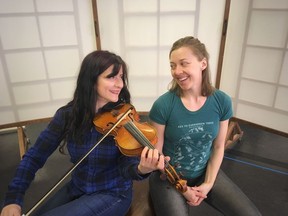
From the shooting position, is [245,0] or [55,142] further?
[245,0]

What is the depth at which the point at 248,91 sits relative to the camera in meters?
2.27

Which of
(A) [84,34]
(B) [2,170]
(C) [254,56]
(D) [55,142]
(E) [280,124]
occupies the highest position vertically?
(A) [84,34]

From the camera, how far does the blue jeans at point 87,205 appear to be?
1041 millimetres

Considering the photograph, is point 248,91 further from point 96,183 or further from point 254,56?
point 96,183

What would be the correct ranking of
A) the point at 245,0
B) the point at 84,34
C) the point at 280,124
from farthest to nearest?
the point at 84,34 → the point at 280,124 → the point at 245,0

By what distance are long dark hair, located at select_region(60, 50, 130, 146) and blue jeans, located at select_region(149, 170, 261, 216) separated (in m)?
0.45

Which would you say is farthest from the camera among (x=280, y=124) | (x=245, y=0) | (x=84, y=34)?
(x=84, y=34)

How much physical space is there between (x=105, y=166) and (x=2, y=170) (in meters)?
1.54

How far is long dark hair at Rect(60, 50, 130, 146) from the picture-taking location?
112 centimetres

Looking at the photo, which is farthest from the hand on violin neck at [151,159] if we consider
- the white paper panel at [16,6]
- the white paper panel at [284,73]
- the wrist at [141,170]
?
the white paper panel at [16,6]

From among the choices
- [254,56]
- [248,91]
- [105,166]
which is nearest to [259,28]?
[254,56]

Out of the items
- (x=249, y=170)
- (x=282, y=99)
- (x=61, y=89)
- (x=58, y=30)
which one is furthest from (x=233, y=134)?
(x=58, y=30)

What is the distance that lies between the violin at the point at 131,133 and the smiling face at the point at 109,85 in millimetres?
91

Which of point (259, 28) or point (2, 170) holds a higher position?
point (259, 28)
